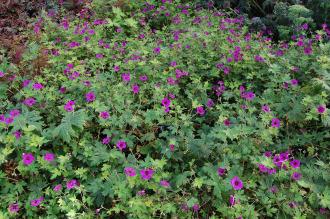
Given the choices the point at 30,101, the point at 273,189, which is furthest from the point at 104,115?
the point at 273,189

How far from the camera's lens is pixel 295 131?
3.59 meters

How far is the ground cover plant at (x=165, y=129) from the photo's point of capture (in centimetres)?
282

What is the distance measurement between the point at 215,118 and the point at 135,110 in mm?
780

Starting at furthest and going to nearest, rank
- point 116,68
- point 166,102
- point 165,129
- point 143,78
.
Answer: point 116,68 < point 143,78 < point 165,129 < point 166,102

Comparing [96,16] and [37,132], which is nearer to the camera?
[37,132]

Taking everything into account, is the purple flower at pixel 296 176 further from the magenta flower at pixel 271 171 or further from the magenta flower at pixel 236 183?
the magenta flower at pixel 236 183

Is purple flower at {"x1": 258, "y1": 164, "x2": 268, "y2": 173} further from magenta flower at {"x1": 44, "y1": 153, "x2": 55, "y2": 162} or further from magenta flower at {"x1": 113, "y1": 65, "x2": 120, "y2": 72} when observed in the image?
magenta flower at {"x1": 113, "y1": 65, "x2": 120, "y2": 72}

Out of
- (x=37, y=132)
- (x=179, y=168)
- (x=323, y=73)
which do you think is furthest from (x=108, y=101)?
(x=323, y=73)

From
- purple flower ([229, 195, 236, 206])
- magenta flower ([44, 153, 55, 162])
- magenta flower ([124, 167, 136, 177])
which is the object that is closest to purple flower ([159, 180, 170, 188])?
magenta flower ([124, 167, 136, 177])

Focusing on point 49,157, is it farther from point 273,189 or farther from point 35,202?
point 273,189

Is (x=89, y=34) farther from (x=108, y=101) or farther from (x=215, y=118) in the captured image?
(x=215, y=118)

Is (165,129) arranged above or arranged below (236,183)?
below

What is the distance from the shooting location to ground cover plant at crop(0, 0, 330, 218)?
282cm

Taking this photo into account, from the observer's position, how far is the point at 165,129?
355 centimetres
